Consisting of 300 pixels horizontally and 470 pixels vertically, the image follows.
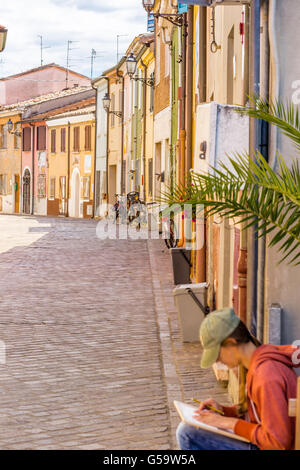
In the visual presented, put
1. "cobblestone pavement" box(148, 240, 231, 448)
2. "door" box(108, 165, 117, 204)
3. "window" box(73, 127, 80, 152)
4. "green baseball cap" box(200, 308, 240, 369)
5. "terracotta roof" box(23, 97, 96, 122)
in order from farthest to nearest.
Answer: "terracotta roof" box(23, 97, 96, 122) → "window" box(73, 127, 80, 152) → "door" box(108, 165, 117, 204) → "cobblestone pavement" box(148, 240, 231, 448) → "green baseball cap" box(200, 308, 240, 369)

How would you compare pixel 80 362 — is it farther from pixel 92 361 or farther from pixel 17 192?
pixel 17 192

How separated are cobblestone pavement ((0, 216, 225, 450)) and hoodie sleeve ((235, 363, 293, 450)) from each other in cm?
209

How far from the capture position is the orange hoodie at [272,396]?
3770 millimetres

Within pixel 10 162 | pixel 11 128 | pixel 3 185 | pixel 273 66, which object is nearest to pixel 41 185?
pixel 11 128

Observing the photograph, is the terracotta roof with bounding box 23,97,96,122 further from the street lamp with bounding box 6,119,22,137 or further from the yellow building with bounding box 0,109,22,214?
the yellow building with bounding box 0,109,22,214

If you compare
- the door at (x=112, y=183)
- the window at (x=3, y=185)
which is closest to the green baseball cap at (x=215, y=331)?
the door at (x=112, y=183)

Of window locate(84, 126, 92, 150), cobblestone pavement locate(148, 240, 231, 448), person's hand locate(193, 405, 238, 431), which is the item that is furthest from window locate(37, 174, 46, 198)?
person's hand locate(193, 405, 238, 431)

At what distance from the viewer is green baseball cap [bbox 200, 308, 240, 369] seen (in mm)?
4035

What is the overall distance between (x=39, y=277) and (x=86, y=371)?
7.72 meters

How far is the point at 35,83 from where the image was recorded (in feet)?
201

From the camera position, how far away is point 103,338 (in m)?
9.76

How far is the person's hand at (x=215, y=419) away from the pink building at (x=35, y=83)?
57.6 meters

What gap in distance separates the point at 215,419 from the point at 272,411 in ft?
1.55
